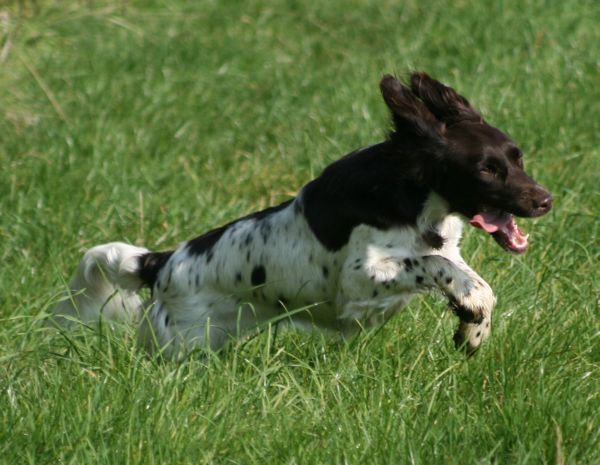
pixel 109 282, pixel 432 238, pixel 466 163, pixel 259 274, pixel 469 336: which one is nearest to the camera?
pixel 469 336

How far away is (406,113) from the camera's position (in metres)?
4.66

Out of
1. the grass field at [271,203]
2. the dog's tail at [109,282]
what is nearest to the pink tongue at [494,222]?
the grass field at [271,203]

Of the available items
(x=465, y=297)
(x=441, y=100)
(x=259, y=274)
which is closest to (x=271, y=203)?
(x=259, y=274)

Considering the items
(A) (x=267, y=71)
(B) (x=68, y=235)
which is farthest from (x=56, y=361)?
(A) (x=267, y=71)

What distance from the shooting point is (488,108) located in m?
7.30

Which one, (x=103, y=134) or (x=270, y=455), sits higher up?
(x=270, y=455)

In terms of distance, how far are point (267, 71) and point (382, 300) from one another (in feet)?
14.5

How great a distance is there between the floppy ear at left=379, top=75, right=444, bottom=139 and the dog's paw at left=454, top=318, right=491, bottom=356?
26.6 inches

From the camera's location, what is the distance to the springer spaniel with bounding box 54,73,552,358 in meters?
4.61

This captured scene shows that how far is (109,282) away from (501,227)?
167cm

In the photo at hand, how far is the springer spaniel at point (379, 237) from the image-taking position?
4609mm

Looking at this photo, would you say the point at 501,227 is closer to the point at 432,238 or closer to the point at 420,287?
the point at 432,238

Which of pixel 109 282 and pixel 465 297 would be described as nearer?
pixel 465 297

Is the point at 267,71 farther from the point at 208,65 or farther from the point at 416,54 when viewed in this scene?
the point at 416,54
